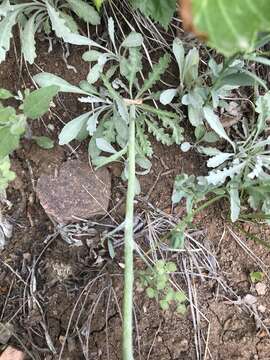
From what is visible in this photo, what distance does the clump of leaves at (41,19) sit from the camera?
1.64 m

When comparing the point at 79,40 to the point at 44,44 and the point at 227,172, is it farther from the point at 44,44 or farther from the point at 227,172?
the point at 227,172

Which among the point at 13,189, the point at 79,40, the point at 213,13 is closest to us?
the point at 213,13

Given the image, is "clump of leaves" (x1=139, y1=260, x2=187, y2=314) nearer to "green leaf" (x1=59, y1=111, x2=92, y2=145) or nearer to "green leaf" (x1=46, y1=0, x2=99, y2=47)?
"green leaf" (x1=59, y1=111, x2=92, y2=145)

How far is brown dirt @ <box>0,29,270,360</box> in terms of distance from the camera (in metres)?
1.67

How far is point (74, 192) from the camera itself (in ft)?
5.91

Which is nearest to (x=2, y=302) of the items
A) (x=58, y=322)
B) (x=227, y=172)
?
(x=58, y=322)

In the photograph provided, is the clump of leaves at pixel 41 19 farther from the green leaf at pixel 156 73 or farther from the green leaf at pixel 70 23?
the green leaf at pixel 156 73

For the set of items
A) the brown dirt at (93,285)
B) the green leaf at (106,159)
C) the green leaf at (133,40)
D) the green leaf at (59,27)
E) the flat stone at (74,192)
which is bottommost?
the brown dirt at (93,285)

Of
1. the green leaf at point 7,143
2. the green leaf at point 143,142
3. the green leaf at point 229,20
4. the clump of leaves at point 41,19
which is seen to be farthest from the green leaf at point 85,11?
the green leaf at point 229,20

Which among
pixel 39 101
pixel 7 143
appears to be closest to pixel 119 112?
pixel 39 101

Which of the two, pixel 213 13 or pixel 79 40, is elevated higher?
pixel 213 13

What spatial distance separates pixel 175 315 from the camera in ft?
5.60

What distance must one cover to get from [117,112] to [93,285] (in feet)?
1.86

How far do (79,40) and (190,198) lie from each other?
2.06ft
